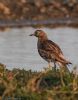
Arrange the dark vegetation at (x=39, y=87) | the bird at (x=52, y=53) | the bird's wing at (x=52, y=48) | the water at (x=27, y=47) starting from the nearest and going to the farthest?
1. the dark vegetation at (x=39, y=87)
2. the bird at (x=52, y=53)
3. the bird's wing at (x=52, y=48)
4. the water at (x=27, y=47)

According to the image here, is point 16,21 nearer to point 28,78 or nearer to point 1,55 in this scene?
point 1,55

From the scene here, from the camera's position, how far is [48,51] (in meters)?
10.5

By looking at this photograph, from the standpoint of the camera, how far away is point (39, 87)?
28.1 ft

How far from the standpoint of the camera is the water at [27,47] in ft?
46.8

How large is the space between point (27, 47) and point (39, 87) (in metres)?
9.18

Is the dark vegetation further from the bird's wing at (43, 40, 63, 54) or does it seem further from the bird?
the bird's wing at (43, 40, 63, 54)

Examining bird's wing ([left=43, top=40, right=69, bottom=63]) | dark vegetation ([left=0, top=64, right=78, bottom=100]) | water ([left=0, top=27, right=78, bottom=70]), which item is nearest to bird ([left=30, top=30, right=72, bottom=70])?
bird's wing ([left=43, top=40, right=69, bottom=63])

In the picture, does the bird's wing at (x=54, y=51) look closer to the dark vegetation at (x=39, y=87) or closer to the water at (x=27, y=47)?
the dark vegetation at (x=39, y=87)

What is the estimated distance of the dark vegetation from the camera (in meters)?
8.15

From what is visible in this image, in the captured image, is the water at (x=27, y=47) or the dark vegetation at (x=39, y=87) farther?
the water at (x=27, y=47)

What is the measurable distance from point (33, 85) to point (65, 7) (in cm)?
1710

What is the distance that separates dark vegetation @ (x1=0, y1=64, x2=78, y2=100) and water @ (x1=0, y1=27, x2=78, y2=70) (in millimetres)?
3863

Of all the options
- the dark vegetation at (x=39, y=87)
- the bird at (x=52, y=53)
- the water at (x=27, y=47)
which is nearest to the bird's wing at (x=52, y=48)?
the bird at (x=52, y=53)

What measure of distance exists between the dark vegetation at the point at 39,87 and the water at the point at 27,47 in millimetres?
3863
